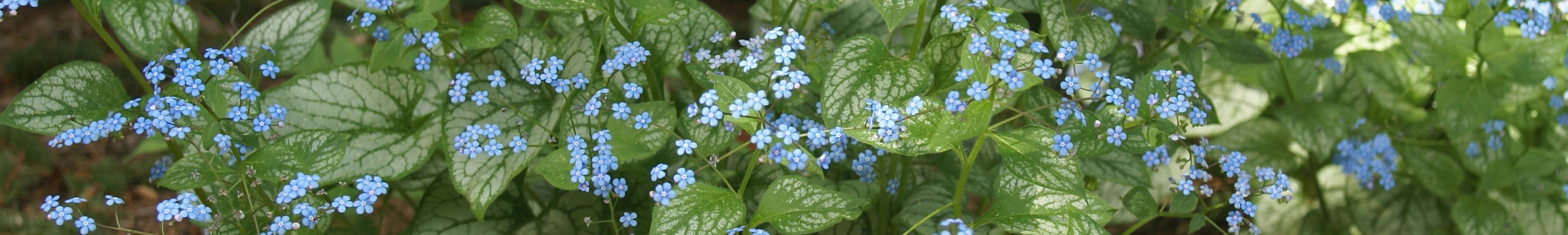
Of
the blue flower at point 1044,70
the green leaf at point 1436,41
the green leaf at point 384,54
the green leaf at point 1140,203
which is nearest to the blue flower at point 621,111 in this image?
the green leaf at point 384,54

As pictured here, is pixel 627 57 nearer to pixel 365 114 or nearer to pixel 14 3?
pixel 365 114

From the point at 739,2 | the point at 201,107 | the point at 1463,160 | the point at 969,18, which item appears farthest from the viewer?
the point at 739,2

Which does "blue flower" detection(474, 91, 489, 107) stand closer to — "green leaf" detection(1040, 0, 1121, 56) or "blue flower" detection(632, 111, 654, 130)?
"blue flower" detection(632, 111, 654, 130)

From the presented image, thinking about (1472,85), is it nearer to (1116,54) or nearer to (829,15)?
(1116,54)

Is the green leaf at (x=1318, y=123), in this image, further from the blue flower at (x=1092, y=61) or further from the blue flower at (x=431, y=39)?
the blue flower at (x=431, y=39)

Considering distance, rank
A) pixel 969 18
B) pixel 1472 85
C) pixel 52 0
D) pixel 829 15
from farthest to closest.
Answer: pixel 52 0, pixel 1472 85, pixel 829 15, pixel 969 18

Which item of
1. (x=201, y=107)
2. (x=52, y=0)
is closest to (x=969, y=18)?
(x=201, y=107)
